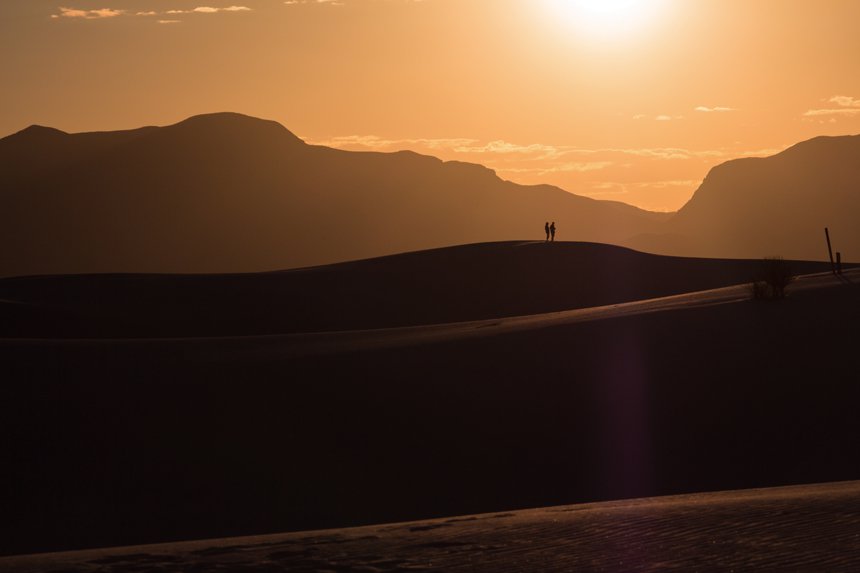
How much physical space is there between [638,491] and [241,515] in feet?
15.3

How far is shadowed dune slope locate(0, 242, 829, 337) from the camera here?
133 feet

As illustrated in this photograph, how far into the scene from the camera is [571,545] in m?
8.40

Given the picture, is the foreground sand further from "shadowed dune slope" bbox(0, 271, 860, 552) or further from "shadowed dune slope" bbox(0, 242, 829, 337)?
"shadowed dune slope" bbox(0, 242, 829, 337)

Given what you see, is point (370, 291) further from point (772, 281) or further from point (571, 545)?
point (571, 545)

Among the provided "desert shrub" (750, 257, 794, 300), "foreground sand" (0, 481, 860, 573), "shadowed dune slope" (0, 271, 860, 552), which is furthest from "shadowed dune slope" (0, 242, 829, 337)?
"foreground sand" (0, 481, 860, 573)

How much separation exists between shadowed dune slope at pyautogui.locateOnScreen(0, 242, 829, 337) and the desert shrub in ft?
61.3

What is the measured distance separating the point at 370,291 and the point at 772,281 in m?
25.3

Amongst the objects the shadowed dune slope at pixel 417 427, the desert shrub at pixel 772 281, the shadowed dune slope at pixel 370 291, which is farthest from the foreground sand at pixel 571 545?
the shadowed dune slope at pixel 370 291

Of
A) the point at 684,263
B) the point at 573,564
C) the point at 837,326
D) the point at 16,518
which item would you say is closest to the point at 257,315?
the point at 684,263

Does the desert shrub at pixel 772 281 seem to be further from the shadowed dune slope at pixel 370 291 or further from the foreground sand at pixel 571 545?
the shadowed dune slope at pixel 370 291

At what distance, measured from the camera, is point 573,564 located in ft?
25.3

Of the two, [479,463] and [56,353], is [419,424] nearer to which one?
[479,463]

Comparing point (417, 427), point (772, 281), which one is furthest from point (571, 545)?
point (772, 281)

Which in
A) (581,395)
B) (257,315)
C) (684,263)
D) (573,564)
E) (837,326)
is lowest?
(573,564)
